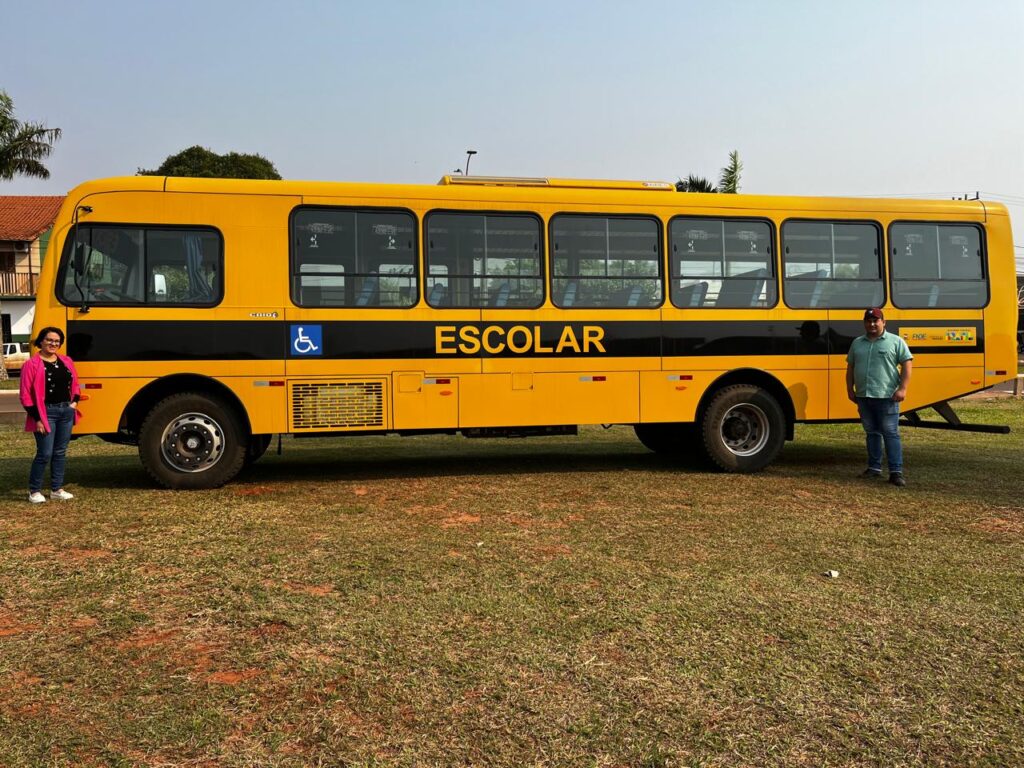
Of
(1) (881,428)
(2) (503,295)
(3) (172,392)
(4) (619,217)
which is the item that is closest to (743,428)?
(1) (881,428)

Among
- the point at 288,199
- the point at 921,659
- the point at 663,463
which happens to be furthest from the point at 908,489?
Answer: the point at 288,199

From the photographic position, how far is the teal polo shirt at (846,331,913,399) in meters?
7.39

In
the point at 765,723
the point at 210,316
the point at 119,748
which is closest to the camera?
the point at 119,748

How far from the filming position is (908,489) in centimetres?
704

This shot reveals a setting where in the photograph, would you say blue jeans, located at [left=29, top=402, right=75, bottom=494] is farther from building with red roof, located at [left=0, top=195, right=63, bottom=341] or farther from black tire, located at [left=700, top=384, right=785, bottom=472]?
building with red roof, located at [left=0, top=195, right=63, bottom=341]

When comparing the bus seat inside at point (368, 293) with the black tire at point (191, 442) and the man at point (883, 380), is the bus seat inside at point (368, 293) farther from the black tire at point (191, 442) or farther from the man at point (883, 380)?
the man at point (883, 380)

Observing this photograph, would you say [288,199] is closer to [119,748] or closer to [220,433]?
[220,433]

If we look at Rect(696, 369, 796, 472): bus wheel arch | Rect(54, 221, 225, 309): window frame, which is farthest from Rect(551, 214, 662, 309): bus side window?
Rect(54, 221, 225, 309): window frame

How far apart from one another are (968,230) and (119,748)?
9.44 metres

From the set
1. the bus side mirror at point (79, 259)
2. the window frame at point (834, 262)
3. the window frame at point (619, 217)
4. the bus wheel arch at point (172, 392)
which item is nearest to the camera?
the bus side mirror at point (79, 259)

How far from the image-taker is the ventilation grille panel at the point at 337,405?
7184mm

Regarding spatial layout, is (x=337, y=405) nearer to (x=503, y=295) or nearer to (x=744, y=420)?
(x=503, y=295)

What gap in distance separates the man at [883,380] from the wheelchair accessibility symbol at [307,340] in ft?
17.5

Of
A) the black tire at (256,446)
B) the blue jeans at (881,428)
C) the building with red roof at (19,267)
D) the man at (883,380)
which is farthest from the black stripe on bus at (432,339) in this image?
the building with red roof at (19,267)
